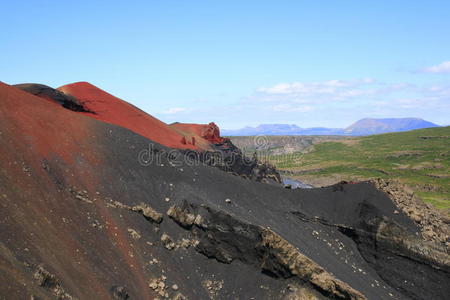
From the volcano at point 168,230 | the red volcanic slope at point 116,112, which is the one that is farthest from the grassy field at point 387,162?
the red volcanic slope at point 116,112

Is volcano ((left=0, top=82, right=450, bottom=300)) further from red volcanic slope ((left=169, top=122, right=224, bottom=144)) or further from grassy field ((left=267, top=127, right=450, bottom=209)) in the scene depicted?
grassy field ((left=267, top=127, right=450, bottom=209))

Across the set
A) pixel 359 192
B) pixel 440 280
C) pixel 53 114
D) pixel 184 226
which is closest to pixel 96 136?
pixel 53 114

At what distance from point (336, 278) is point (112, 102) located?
34132mm

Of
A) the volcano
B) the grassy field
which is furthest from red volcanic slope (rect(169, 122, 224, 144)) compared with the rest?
the grassy field

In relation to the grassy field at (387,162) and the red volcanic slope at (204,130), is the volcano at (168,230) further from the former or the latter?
the grassy field at (387,162)

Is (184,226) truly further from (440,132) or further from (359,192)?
(440,132)

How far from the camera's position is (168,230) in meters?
23.6

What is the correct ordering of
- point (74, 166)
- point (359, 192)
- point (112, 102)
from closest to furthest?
point (74, 166) < point (359, 192) < point (112, 102)

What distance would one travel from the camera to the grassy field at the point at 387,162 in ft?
278

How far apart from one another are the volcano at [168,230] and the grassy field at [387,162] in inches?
1746

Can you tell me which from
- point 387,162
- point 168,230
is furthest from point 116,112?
point 387,162

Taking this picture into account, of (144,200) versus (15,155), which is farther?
(144,200)

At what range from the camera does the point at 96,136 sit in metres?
27.3

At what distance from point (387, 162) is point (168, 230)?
101m
